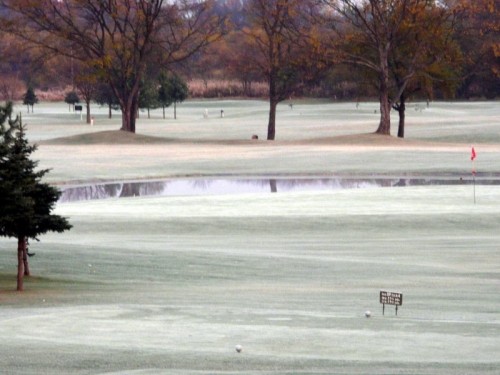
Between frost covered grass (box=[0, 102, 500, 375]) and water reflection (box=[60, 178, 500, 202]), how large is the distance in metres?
2.80

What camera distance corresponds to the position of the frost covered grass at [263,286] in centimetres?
1062

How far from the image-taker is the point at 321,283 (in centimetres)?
1861

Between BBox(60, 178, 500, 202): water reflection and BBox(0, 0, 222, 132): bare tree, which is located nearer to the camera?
BBox(60, 178, 500, 202): water reflection

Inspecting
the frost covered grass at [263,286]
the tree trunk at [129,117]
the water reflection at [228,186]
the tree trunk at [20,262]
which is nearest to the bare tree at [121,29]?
the tree trunk at [129,117]

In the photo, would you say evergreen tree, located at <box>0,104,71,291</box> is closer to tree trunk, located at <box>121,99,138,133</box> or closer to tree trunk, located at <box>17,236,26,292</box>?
tree trunk, located at <box>17,236,26,292</box>

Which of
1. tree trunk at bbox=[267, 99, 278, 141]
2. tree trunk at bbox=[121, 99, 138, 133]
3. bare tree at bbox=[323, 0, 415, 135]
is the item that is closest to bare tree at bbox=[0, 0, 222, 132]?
tree trunk at bbox=[121, 99, 138, 133]

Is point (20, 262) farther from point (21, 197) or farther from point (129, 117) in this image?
point (129, 117)

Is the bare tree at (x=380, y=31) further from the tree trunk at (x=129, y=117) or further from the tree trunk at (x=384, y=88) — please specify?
the tree trunk at (x=129, y=117)

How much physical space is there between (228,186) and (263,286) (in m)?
24.9

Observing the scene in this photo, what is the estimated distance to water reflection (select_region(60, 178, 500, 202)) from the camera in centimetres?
4008

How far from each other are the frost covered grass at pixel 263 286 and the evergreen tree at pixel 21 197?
2.96 feet

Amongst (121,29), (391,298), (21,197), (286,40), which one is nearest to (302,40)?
(286,40)

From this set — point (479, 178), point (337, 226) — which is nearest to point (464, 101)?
point (479, 178)

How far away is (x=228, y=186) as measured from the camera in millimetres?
42938
